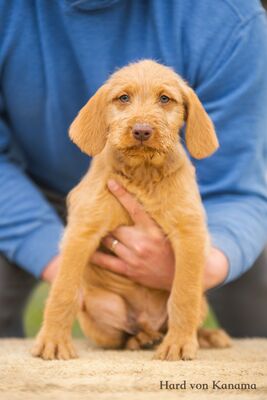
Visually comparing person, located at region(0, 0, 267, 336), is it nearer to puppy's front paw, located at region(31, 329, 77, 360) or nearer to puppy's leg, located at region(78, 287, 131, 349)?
puppy's leg, located at region(78, 287, 131, 349)

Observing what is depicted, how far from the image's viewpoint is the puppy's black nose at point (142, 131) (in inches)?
119

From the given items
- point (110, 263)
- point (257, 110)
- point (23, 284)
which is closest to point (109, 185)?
point (110, 263)

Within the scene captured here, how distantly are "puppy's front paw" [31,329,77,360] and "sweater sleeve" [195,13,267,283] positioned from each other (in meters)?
0.96

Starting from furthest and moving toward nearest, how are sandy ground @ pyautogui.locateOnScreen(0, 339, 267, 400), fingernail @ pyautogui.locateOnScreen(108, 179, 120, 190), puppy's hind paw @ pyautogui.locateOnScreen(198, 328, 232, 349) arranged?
puppy's hind paw @ pyautogui.locateOnScreen(198, 328, 232, 349) → fingernail @ pyautogui.locateOnScreen(108, 179, 120, 190) → sandy ground @ pyautogui.locateOnScreen(0, 339, 267, 400)

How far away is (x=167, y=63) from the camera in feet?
13.4

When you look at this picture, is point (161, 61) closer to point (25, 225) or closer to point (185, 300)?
point (25, 225)

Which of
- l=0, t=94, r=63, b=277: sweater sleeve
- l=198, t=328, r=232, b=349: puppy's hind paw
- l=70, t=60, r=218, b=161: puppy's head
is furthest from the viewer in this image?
l=0, t=94, r=63, b=277: sweater sleeve

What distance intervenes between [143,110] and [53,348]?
1.09 m

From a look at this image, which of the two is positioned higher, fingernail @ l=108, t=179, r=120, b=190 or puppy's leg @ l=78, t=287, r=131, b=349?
fingernail @ l=108, t=179, r=120, b=190

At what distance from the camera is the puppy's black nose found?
119 inches

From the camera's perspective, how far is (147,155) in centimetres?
318

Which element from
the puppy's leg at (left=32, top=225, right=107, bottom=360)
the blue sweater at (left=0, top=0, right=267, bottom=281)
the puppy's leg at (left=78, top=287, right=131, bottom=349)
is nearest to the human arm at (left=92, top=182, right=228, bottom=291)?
the puppy's leg at (left=78, top=287, right=131, bottom=349)

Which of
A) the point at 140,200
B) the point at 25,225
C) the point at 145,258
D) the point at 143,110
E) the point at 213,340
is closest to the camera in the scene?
the point at 143,110

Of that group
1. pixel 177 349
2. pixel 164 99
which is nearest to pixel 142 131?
pixel 164 99
